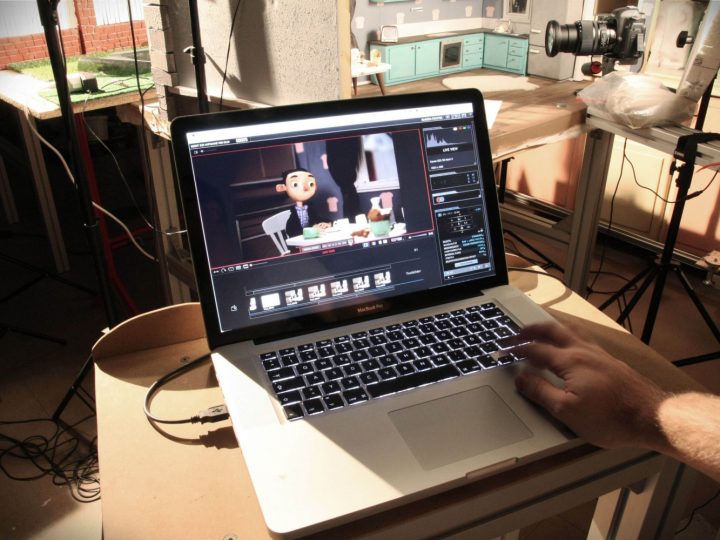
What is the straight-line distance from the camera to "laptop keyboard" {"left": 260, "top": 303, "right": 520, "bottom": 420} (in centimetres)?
64

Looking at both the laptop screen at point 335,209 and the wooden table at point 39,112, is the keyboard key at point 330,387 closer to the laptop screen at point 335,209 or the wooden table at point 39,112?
the laptop screen at point 335,209

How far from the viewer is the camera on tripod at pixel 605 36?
170cm

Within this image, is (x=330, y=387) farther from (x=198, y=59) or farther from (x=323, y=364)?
(x=198, y=59)

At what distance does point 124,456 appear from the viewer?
623 mm

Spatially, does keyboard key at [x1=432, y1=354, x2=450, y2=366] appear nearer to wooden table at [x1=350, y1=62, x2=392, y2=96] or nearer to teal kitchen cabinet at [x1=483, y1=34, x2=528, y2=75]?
wooden table at [x1=350, y1=62, x2=392, y2=96]

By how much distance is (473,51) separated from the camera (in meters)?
2.31

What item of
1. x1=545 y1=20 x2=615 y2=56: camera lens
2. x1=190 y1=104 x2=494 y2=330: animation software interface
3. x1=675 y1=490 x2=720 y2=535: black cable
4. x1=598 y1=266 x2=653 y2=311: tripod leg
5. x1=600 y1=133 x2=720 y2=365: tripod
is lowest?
x1=675 y1=490 x2=720 y2=535: black cable

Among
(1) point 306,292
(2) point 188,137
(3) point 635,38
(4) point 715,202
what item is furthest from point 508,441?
(4) point 715,202

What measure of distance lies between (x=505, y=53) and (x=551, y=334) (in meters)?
1.82

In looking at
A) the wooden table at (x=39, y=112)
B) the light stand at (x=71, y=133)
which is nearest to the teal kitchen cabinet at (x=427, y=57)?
the wooden table at (x=39, y=112)

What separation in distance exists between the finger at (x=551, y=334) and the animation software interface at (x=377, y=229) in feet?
0.49

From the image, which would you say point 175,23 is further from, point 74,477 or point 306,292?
point 74,477

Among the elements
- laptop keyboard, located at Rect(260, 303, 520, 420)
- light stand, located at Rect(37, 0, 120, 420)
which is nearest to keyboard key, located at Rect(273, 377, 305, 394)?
laptop keyboard, located at Rect(260, 303, 520, 420)

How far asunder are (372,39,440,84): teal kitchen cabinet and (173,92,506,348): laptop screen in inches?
55.2
